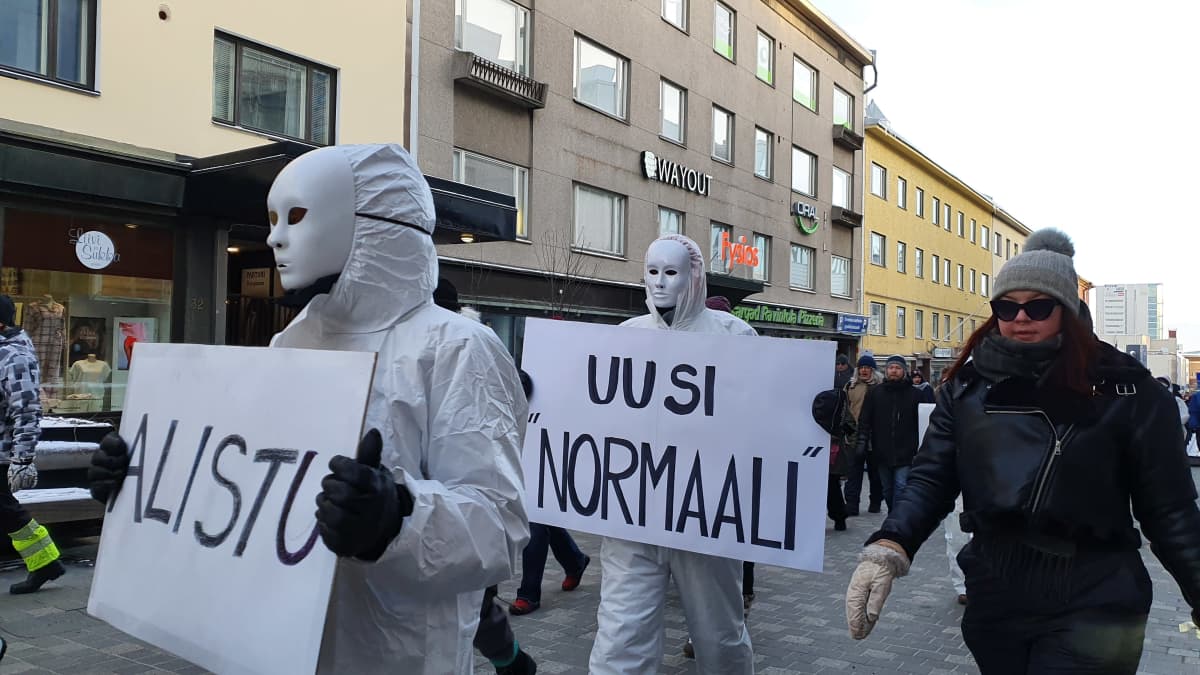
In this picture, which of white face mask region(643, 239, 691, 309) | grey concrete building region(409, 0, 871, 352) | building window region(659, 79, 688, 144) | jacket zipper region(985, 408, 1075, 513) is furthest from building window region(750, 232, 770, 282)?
jacket zipper region(985, 408, 1075, 513)

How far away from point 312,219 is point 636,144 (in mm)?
18533

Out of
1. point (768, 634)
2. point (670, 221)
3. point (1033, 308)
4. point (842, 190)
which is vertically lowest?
point (768, 634)

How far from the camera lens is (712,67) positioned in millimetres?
23359

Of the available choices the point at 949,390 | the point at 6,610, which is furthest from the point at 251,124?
the point at 949,390

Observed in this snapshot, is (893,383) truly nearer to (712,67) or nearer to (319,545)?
(319,545)

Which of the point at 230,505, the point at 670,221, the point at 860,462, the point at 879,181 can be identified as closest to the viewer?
the point at 230,505

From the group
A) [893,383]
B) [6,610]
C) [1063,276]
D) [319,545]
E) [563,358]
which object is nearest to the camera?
[319,545]

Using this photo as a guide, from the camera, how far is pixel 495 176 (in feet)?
53.7

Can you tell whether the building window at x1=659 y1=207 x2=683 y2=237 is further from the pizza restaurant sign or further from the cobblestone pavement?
the cobblestone pavement

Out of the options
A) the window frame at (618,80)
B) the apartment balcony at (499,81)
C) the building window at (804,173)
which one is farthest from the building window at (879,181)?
the apartment balcony at (499,81)

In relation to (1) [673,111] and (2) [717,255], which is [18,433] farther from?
(2) [717,255]

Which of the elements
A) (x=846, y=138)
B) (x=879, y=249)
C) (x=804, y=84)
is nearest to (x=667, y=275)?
(x=804, y=84)

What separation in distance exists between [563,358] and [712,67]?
20.2m

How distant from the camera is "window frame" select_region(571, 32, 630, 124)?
723 inches
